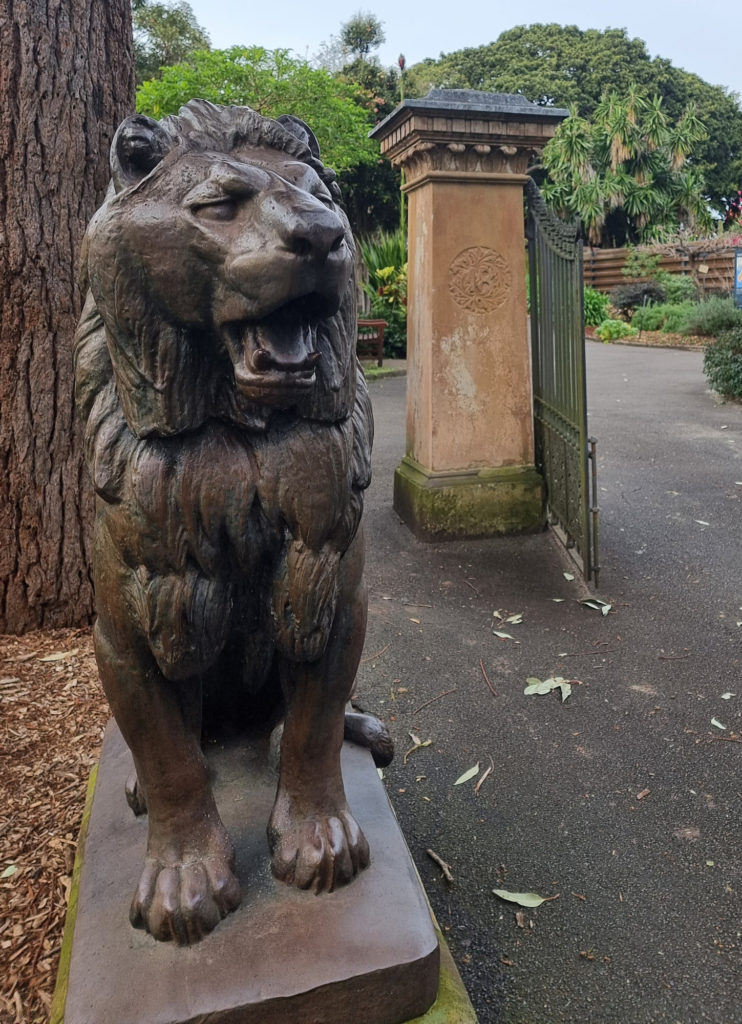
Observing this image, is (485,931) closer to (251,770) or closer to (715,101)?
(251,770)

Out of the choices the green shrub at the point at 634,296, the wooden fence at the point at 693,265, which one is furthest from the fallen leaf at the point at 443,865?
the wooden fence at the point at 693,265

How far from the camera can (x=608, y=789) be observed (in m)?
2.61

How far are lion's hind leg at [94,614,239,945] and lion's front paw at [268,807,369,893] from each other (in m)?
0.10

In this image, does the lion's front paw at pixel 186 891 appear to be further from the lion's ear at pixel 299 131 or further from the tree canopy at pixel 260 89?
the tree canopy at pixel 260 89

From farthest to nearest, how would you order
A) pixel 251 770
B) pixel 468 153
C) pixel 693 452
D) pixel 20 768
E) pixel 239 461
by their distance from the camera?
pixel 693 452 < pixel 468 153 < pixel 20 768 < pixel 251 770 < pixel 239 461

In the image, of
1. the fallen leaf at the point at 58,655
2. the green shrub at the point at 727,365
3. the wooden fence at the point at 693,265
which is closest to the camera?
the fallen leaf at the point at 58,655

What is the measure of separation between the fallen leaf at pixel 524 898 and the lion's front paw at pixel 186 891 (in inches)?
39.0

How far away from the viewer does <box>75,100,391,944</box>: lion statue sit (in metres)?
1.12

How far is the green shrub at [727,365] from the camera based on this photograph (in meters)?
9.57

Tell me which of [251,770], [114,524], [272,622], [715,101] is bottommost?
[251,770]

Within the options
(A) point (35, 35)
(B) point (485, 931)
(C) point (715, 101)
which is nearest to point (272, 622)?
(B) point (485, 931)

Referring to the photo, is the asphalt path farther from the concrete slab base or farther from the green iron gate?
the concrete slab base

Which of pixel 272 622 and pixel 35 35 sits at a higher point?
pixel 35 35

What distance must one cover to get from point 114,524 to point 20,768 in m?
1.64
